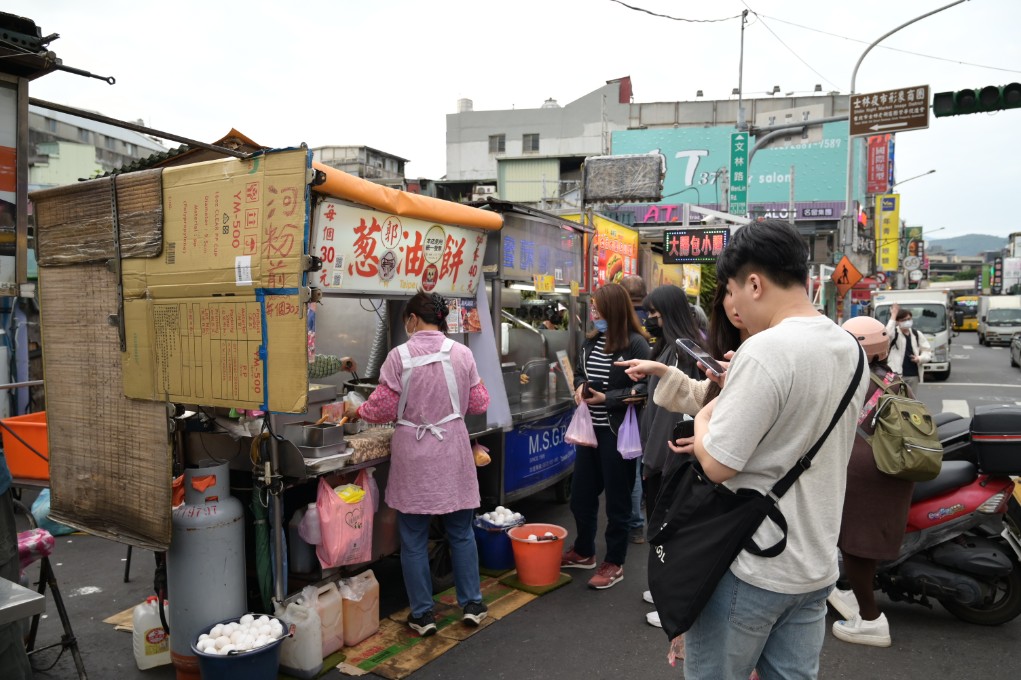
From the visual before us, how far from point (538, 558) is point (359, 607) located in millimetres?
1327

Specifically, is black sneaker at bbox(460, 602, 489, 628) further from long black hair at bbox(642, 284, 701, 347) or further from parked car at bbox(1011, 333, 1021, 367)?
parked car at bbox(1011, 333, 1021, 367)

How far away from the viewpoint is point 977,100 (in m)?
10.4

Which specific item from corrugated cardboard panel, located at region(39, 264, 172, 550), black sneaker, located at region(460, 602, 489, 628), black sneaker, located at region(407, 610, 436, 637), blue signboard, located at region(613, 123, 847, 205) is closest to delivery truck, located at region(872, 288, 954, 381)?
blue signboard, located at region(613, 123, 847, 205)

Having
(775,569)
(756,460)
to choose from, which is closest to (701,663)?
(775,569)

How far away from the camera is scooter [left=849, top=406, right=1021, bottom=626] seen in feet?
13.5

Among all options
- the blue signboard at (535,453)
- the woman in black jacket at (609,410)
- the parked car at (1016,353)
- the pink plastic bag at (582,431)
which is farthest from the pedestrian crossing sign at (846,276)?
the pink plastic bag at (582,431)

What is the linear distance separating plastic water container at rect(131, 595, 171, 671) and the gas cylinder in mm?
223

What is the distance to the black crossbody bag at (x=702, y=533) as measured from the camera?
71.9 inches

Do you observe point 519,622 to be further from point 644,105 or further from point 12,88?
point 644,105

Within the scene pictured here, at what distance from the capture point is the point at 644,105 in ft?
119

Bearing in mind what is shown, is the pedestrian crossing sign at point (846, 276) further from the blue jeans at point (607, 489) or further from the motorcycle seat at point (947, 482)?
the blue jeans at point (607, 489)

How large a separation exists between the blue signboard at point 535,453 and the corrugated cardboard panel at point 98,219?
3.05 metres

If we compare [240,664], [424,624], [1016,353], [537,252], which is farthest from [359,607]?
[1016,353]

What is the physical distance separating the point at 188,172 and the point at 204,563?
2.04m
